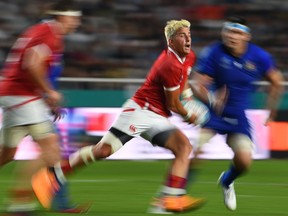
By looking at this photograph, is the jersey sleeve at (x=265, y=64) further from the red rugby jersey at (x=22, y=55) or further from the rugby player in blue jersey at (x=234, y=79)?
the red rugby jersey at (x=22, y=55)

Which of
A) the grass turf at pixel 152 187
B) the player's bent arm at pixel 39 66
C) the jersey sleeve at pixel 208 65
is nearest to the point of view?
the player's bent arm at pixel 39 66

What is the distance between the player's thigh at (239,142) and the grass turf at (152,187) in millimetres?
577

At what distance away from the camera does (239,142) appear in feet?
31.2

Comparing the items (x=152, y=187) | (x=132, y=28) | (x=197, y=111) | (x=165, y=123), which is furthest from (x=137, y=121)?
(x=132, y=28)

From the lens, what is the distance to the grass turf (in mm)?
9305

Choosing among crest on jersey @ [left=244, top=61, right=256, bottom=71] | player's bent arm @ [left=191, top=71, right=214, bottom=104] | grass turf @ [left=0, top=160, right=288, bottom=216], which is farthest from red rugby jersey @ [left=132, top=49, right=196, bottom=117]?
grass turf @ [left=0, top=160, right=288, bottom=216]

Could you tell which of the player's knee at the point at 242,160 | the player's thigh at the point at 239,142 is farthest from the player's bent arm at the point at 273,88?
the player's knee at the point at 242,160

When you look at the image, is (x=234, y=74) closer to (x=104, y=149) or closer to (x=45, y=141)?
(x=104, y=149)

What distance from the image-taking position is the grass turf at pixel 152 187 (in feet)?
30.5

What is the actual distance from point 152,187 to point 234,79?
2.53 m

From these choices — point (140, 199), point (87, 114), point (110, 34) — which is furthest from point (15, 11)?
point (140, 199)

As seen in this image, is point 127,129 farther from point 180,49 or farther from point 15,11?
point 15,11

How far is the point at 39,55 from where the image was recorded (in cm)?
779

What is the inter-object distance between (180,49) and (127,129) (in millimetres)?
887
